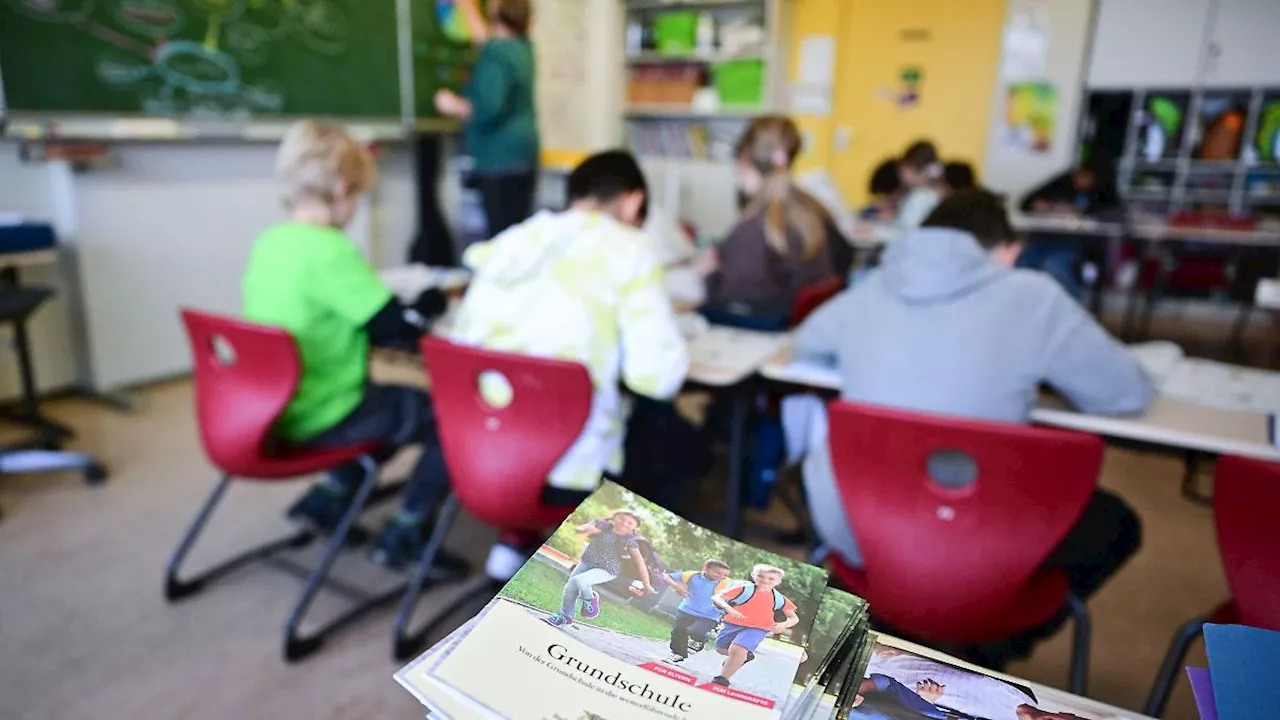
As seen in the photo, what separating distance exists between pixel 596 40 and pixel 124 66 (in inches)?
134

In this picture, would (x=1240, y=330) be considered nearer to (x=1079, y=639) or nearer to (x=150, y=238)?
(x=1079, y=639)

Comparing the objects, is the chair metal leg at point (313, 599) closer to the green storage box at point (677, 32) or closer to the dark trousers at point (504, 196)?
the dark trousers at point (504, 196)

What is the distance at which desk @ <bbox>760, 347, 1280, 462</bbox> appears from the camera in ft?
4.86

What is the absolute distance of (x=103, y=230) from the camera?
138 inches

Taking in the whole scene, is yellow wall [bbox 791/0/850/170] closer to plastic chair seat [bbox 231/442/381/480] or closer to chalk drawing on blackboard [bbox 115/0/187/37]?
chalk drawing on blackboard [bbox 115/0/187/37]

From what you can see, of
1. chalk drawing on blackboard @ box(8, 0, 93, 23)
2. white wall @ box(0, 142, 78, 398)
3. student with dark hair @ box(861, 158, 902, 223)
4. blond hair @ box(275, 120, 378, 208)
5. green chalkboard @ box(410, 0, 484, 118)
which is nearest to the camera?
blond hair @ box(275, 120, 378, 208)

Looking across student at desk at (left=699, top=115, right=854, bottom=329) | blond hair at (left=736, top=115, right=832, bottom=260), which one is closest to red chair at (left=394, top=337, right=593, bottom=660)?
student at desk at (left=699, top=115, right=854, bottom=329)

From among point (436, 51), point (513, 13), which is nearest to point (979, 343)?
point (513, 13)

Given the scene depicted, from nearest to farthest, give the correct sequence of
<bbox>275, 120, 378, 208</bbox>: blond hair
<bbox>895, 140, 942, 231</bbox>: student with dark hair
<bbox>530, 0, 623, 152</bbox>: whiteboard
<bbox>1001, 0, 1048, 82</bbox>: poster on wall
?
<bbox>275, 120, 378, 208</bbox>: blond hair < <bbox>895, 140, 942, 231</bbox>: student with dark hair < <bbox>530, 0, 623, 152</bbox>: whiteboard < <bbox>1001, 0, 1048, 82</bbox>: poster on wall

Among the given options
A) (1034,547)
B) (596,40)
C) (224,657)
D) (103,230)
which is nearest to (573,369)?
(1034,547)

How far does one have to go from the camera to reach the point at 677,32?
603cm

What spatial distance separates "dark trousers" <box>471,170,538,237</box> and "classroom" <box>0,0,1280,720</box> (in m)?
0.03

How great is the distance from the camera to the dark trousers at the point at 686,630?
0.59m

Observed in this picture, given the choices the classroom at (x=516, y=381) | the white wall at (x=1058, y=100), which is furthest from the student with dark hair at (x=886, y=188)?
the white wall at (x=1058, y=100)
